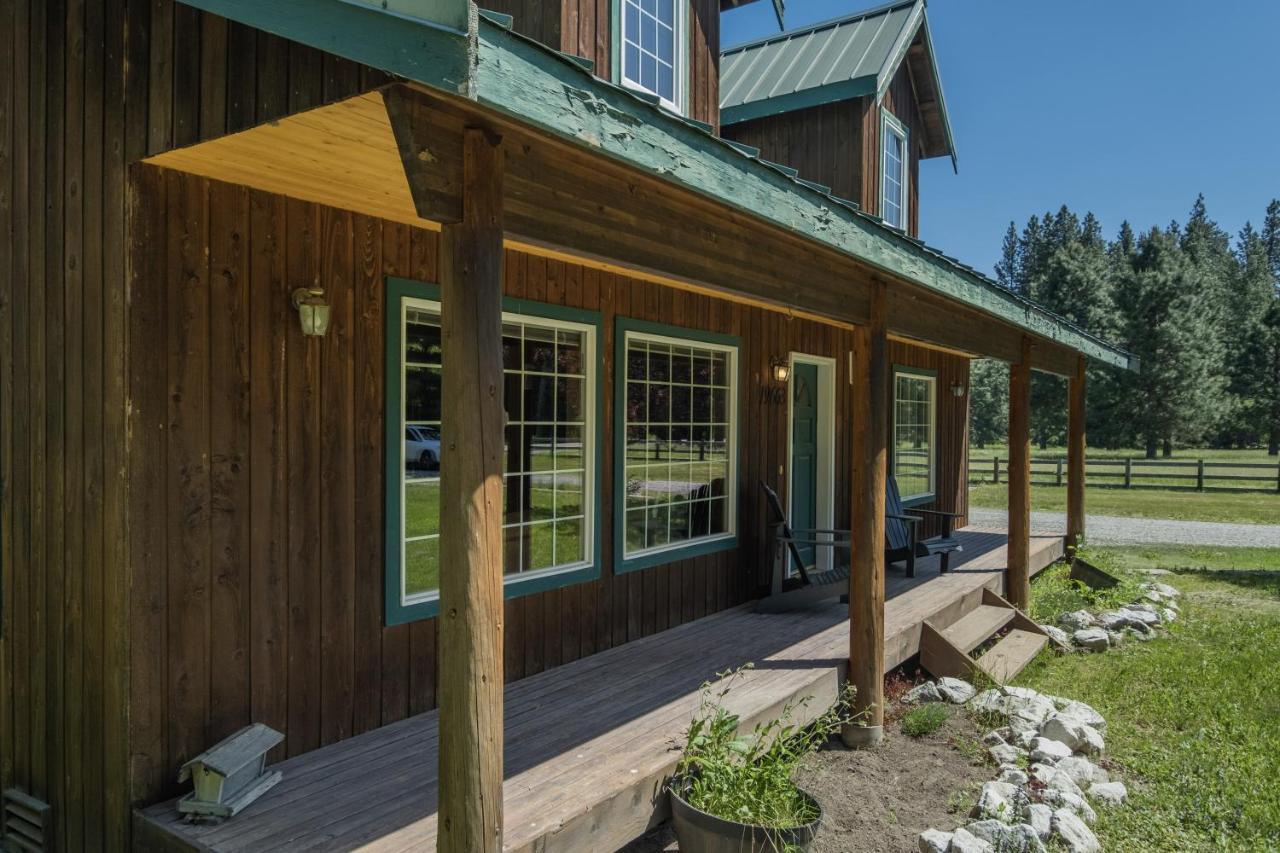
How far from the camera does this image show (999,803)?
11.5 feet

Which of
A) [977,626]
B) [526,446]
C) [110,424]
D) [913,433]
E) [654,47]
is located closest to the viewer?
[110,424]

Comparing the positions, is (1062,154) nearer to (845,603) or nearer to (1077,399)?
(1077,399)

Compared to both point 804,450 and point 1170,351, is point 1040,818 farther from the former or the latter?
point 1170,351

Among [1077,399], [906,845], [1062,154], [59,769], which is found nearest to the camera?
[59,769]

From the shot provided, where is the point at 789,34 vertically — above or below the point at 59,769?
above

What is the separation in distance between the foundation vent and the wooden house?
0.02 metres

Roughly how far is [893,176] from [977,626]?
4775 millimetres

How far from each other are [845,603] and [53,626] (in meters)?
4.90

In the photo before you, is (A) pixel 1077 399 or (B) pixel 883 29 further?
(A) pixel 1077 399

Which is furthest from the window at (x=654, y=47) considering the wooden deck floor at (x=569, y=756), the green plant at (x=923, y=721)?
the green plant at (x=923, y=721)

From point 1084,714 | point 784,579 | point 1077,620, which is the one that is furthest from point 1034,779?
point 1077,620

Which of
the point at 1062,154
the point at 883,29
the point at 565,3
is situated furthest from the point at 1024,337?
the point at 1062,154

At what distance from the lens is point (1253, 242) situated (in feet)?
217

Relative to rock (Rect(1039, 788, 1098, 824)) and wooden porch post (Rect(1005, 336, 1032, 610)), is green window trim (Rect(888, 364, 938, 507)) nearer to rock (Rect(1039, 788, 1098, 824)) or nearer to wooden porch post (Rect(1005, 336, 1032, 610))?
wooden porch post (Rect(1005, 336, 1032, 610))
